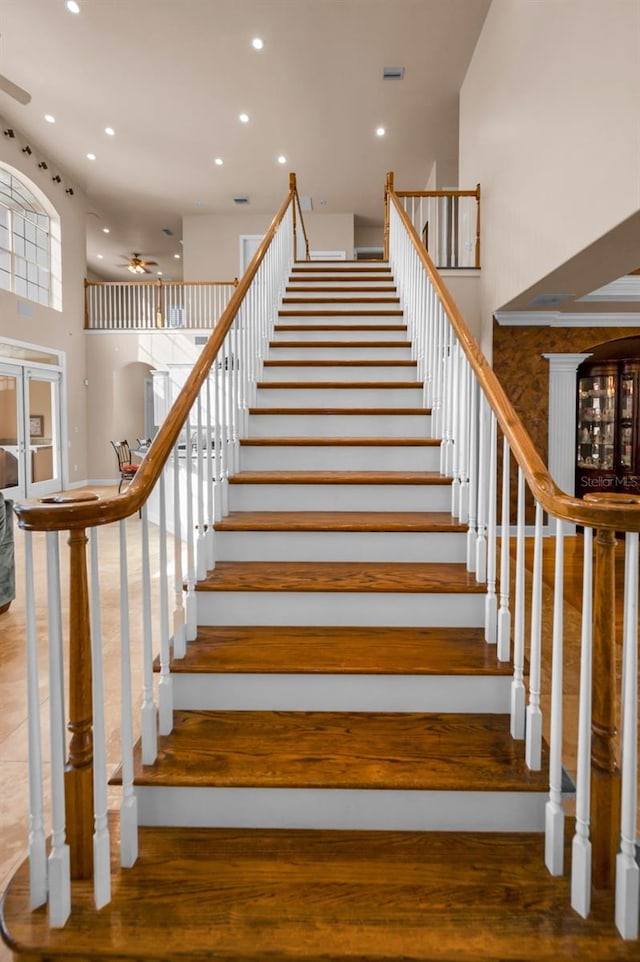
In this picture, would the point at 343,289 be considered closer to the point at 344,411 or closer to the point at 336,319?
the point at 336,319

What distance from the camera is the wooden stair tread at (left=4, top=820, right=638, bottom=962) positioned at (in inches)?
48.8

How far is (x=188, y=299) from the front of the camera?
36.4ft

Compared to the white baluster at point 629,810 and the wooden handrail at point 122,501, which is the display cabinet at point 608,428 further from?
the white baluster at point 629,810

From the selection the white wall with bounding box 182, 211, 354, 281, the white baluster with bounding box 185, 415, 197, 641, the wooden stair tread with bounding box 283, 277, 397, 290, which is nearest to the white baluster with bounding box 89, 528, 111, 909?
the white baluster with bounding box 185, 415, 197, 641

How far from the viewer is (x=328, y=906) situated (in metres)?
1.34

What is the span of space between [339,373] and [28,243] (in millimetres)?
7842

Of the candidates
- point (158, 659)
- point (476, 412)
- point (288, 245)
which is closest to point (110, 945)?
point (158, 659)

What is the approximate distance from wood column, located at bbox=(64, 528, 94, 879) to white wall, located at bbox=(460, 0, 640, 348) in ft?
10.8

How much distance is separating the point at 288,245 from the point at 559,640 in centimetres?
546

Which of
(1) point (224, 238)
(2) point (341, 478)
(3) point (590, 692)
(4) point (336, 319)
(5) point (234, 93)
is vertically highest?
(5) point (234, 93)

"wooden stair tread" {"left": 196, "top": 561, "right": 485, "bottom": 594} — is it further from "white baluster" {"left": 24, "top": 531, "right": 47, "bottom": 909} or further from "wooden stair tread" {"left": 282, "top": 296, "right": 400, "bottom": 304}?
"wooden stair tread" {"left": 282, "top": 296, "right": 400, "bottom": 304}

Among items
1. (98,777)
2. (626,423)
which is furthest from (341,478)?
(626,423)

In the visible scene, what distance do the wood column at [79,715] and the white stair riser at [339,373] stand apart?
104 inches

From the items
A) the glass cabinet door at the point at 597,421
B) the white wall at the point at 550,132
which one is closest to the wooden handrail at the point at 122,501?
the white wall at the point at 550,132
